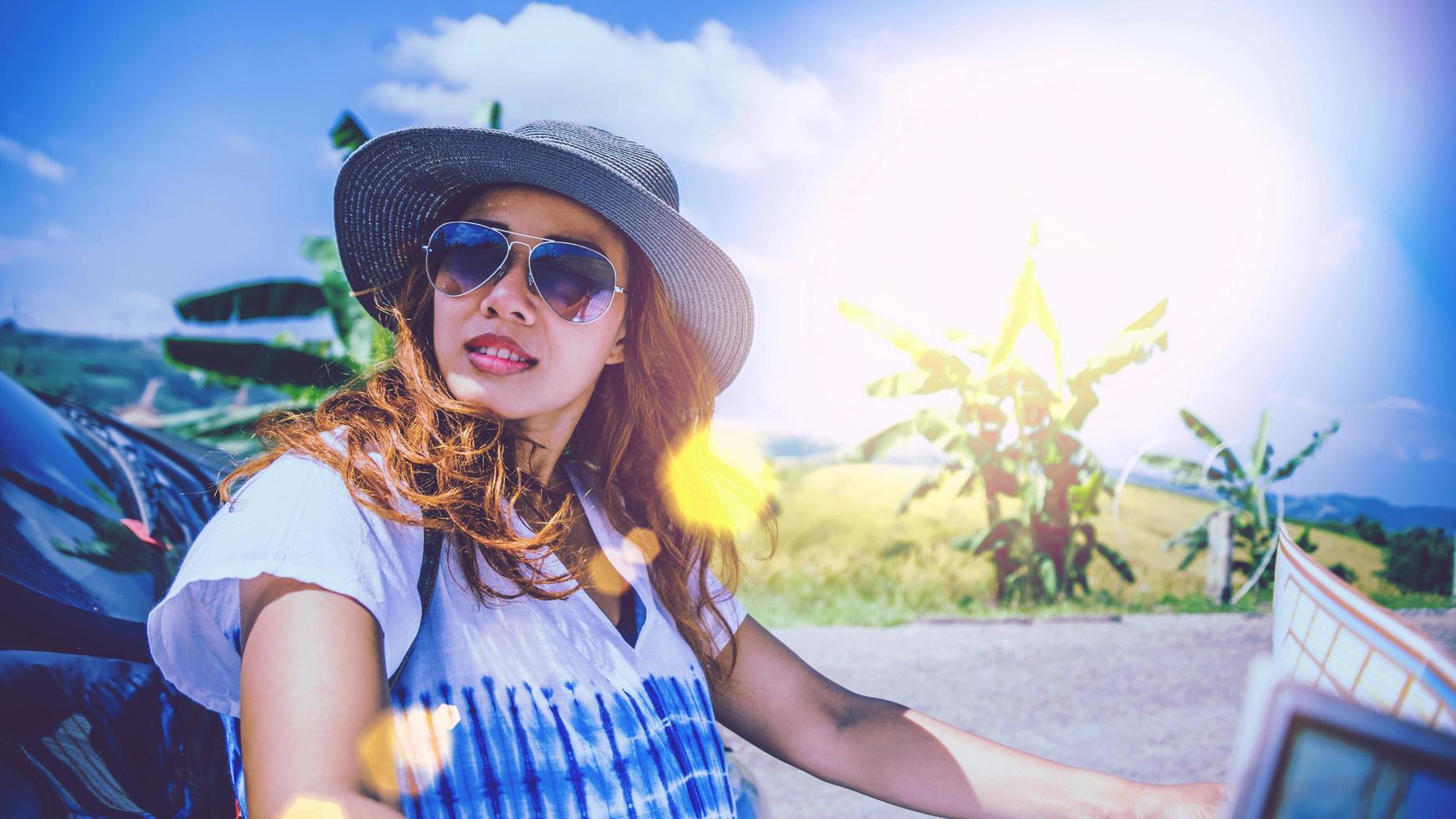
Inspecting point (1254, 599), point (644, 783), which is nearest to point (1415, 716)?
point (644, 783)

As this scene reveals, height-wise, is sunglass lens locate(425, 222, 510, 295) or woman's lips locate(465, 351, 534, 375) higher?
sunglass lens locate(425, 222, 510, 295)

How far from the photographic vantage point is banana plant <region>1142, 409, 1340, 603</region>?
884 cm

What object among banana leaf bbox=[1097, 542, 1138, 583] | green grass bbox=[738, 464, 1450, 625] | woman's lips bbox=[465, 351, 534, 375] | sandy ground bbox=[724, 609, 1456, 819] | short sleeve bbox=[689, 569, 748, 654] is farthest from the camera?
banana leaf bbox=[1097, 542, 1138, 583]

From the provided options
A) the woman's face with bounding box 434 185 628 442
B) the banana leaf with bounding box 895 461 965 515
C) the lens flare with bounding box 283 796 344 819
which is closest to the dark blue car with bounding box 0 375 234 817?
the lens flare with bounding box 283 796 344 819

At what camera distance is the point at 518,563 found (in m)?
1.36

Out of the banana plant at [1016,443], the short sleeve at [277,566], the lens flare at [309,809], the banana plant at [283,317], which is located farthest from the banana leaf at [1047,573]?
the lens flare at [309,809]

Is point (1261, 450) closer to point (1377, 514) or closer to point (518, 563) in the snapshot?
point (1377, 514)

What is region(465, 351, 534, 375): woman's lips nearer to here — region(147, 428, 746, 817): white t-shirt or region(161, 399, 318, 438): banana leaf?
region(147, 428, 746, 817): white t-shirt

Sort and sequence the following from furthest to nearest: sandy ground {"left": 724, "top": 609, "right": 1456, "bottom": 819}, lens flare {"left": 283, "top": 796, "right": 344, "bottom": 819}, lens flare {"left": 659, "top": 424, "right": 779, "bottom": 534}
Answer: sandy ground {"left": 724, "top": 609, "right": 1456, "bottom": 819} → lens flare {"left": 659, "top": 424, "right": 779, "bottom": 534} → lens flare {"left": 283, "top": 796, "right": 344, "bottom": 819}

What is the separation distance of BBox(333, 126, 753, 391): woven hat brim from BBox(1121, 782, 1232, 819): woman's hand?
1290mm

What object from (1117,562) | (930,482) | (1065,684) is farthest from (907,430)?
(1065,684)

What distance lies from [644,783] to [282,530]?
658 millimetres

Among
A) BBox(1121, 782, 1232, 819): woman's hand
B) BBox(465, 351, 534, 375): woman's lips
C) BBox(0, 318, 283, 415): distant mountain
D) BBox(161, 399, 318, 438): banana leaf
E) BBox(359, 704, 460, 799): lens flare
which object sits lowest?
BBox(0, 318, 283, 415): distant mountain

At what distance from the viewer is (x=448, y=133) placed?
1.58 meters
